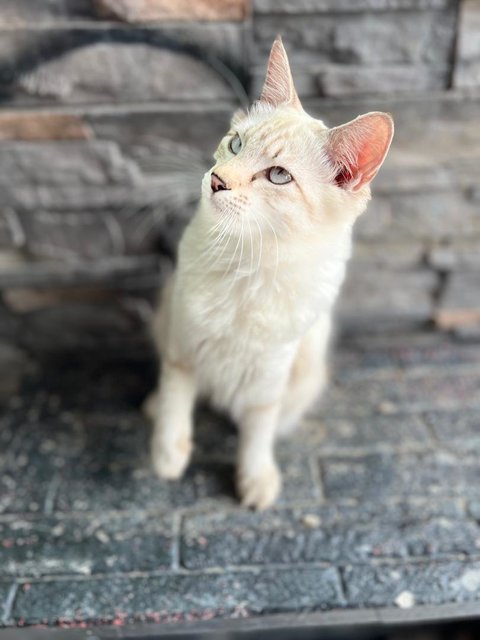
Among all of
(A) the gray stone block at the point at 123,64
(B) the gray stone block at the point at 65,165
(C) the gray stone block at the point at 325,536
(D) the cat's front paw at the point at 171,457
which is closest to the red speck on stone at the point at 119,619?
(C) the gray stone block at the point at 325,536

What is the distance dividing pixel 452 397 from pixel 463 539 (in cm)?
39

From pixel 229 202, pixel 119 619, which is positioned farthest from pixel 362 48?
pixel 119 619

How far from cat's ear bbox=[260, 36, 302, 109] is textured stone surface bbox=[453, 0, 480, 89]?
1.44 ft

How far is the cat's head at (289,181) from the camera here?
2.84 ft

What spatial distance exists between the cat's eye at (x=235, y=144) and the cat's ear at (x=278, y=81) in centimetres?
9

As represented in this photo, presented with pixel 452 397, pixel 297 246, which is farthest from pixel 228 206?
pixel 452 397

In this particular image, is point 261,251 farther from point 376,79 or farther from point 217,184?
point 376,79

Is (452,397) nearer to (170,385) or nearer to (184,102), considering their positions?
(170,385)

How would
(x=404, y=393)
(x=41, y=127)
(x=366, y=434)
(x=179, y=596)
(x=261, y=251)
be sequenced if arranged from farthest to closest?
(x=404, y=393)
(x=366, y=434)
(x=41, y=127)
(x=179, y=596)
(x=261, y=251)

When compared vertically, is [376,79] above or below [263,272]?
above

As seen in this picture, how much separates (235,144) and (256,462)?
602 mm

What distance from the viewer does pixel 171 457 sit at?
1217 millimetres

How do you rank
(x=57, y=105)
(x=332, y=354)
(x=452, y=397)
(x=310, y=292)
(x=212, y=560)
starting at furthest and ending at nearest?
(x=332, y=354)
(x=452, y=397)
(x=57, y=105)
(x=212, y=560)
(x=310, y=292)

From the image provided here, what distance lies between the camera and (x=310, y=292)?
993 millimetres
